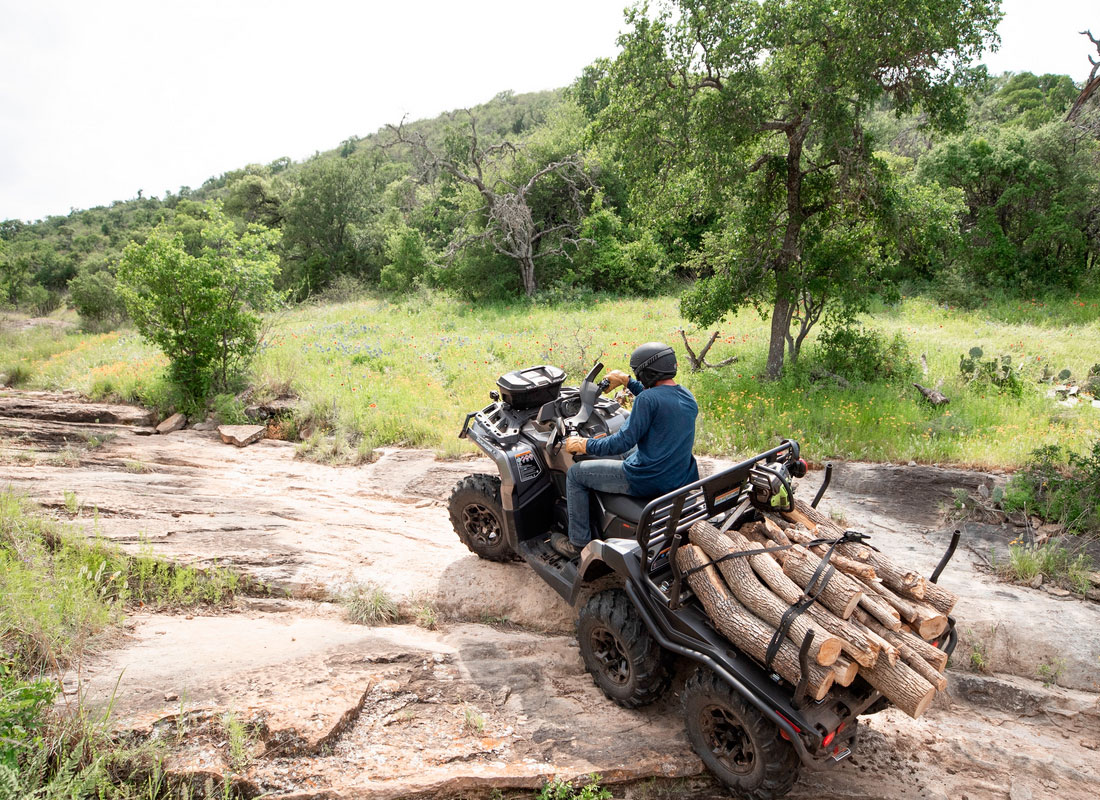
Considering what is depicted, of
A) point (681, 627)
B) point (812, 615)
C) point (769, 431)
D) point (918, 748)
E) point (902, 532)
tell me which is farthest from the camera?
point (769, 431)

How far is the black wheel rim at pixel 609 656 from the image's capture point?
4.07 m

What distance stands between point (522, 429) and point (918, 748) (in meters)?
3.43

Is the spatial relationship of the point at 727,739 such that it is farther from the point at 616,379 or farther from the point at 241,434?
the point at 241,434


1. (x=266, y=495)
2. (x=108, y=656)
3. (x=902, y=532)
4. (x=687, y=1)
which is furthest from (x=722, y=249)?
(x=108, y=656)

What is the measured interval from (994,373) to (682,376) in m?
4.92

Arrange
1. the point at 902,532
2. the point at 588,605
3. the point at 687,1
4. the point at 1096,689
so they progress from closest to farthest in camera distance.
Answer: the point at 588,605
the point at 1096,689
the point at 902,532
the point at 687,1

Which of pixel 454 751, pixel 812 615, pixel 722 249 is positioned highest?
pixel 722 249

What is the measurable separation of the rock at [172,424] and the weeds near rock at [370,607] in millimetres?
7205

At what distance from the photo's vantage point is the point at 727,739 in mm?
3498

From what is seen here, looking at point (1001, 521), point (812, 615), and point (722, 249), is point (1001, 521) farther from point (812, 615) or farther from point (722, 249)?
point (722, 249)

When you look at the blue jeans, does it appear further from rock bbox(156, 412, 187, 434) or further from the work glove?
rock bbox(156, 412, 187, 434)

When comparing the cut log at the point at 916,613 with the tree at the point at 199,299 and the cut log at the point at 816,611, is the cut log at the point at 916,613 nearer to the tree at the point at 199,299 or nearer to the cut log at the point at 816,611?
the cut log at the point at 816,611

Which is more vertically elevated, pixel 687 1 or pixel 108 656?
pixel 687 1

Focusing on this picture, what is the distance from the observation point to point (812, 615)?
125 inches
